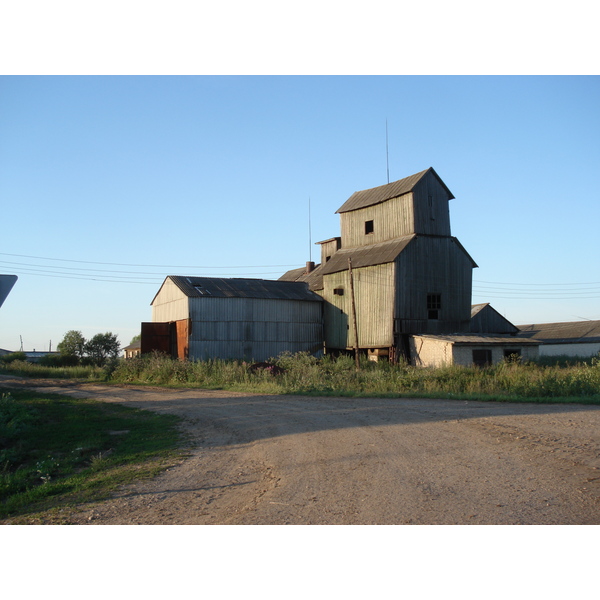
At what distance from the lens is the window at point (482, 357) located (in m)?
28.8

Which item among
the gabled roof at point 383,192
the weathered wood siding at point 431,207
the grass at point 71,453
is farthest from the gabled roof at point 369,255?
the grass at point 71,453

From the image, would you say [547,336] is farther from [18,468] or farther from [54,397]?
[18,468]

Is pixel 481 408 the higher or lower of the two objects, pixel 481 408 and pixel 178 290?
the lower

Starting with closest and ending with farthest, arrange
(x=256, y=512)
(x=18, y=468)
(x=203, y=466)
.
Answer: (x=256, y=512) → (x=203, y=466) → (x=18, y=468)

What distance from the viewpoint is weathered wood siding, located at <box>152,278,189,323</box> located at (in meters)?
33.3

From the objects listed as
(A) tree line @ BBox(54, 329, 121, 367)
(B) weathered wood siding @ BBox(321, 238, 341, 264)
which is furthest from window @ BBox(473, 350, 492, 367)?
(A) tree line @ BBox(54, 329, 121, 367)

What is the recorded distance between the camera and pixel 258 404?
16094 mm

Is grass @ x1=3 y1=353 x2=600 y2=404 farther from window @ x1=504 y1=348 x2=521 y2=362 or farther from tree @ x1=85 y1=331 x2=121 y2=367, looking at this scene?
tree @ x1=85 y1=331 x2=121 y2=367

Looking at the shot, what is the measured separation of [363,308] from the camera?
33.2 m

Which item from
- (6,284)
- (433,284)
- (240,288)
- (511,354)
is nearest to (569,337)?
(433,284)

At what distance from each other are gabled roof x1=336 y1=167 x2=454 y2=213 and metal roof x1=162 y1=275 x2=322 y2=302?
20.8 ft

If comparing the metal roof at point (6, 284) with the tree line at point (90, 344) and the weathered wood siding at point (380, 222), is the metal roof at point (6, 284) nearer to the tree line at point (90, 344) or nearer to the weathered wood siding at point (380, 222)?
the weathered wood siding at point (380, 222)

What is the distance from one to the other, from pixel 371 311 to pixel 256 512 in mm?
26927

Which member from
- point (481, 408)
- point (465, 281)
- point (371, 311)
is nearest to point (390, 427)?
point (481, 408)
